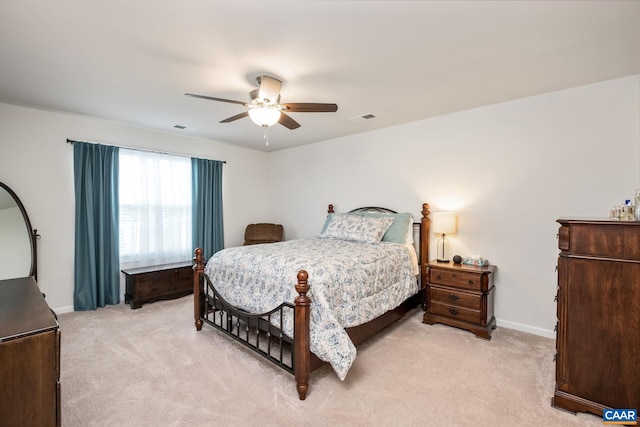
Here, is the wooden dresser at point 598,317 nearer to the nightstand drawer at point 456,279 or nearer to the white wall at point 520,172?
the nightstand drawer at point 456,279

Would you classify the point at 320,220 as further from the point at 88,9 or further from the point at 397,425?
the point at 88,9

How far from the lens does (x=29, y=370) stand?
4.23ft

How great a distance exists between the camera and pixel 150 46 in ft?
6.93

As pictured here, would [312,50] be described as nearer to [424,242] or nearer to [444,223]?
[444,223]

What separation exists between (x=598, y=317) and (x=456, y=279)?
1.38 meters

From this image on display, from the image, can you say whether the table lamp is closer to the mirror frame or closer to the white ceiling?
the white ceiling

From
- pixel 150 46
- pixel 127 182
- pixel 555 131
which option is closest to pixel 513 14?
pixel 555 131

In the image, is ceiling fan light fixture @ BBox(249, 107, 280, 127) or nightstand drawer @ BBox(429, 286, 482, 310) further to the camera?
nightstand drawer @ BBox(429, 286, 482, 310)

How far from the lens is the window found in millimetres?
4164

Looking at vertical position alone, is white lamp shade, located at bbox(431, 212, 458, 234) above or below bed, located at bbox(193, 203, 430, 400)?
above

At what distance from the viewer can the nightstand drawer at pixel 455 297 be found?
3073 millimetres

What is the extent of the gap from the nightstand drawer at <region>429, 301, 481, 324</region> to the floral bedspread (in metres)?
0.30

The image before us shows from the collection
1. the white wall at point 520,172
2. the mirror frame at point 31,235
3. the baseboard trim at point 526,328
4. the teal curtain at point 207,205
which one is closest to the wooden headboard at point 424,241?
the white wall at point 520,172

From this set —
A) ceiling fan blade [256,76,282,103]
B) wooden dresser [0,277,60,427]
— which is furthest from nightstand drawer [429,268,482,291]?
wooden dresser [0,277,60,427]
